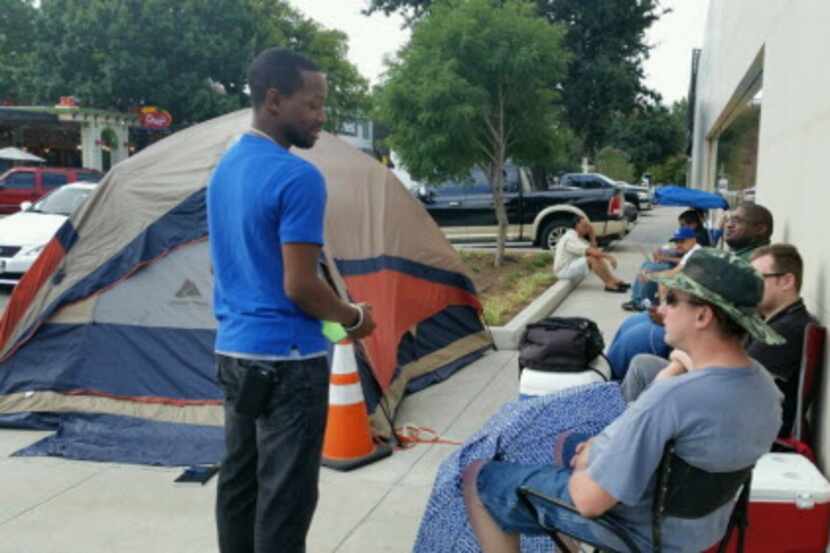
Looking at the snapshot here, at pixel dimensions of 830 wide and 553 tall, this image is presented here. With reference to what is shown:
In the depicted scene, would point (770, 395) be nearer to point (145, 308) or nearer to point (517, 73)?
point (145, 308)

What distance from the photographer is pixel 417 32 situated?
1380cm

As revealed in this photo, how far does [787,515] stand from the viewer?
10.5 ft

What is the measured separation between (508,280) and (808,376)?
353 inches

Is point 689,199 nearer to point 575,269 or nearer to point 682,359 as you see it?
point 575,269

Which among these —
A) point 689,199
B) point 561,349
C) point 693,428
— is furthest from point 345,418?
point 689,199

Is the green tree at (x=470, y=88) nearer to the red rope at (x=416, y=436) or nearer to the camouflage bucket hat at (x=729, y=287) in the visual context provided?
the red rope at (x=416, y=436)

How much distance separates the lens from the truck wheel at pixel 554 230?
1656 centimetres

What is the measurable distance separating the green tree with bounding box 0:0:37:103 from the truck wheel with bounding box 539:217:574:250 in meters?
32.2

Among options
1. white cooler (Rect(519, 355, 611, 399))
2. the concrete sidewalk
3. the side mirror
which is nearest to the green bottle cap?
the concrete sidewalk

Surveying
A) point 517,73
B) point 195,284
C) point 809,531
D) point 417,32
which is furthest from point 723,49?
point 809,531

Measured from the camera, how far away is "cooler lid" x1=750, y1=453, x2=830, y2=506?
3180mm

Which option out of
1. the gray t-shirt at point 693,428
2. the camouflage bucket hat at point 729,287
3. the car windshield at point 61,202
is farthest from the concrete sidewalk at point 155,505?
the car windshield at point 61,202

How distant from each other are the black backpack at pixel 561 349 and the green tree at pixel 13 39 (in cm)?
4078

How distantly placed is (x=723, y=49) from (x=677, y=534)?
14749 mm
